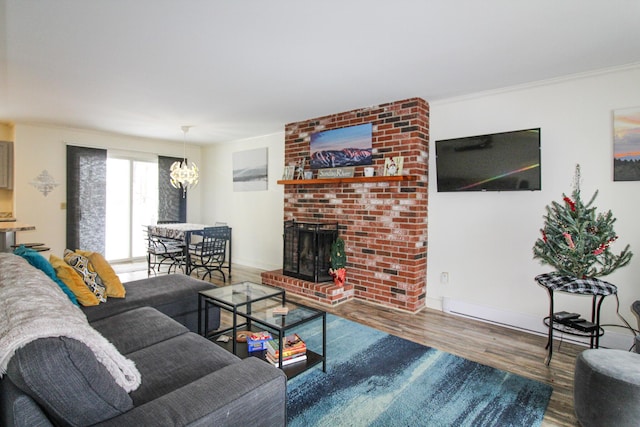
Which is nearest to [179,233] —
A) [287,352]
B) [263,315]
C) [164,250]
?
[164,250]

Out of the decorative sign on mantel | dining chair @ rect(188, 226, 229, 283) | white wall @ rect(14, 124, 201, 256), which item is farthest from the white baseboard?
white wall @ rect(14, 124, 201, 256)

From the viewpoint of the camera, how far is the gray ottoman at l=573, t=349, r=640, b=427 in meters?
Answer: 1.65

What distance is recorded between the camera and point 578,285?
2.46 metres

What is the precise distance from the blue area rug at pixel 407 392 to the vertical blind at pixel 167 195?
16.3 feet

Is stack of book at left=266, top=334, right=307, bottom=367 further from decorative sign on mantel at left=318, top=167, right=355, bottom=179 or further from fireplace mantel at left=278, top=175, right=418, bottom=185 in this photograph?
decorative sign on mantel at left=318, top=167, right=355, bottom=179

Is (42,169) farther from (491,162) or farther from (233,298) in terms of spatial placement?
(491,162)

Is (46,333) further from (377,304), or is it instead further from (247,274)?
(247,274)

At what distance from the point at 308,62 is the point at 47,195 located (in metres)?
4.97

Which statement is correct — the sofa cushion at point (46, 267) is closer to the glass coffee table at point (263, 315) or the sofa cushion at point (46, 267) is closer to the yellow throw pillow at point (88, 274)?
the yellow throw pillow at point (88, 274)

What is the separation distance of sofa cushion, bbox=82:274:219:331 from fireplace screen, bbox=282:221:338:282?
151cm

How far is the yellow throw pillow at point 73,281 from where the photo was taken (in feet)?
7.56

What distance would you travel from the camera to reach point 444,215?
3.82m

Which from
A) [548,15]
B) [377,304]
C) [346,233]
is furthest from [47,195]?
[548,15]

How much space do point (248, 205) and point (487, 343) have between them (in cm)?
447
